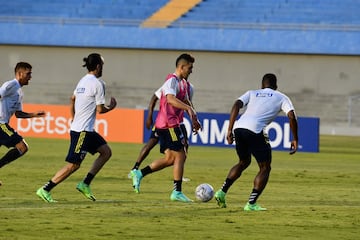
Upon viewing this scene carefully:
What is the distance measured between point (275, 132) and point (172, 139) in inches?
669

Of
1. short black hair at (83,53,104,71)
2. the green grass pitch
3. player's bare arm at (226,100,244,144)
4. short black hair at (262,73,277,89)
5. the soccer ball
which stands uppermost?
short black hair at (83,53,104,71)

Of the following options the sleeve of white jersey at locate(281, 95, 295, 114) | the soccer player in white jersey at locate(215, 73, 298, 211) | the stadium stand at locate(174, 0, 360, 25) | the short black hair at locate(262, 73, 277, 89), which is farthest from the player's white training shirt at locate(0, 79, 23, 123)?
the stadium stand at locate(174, 0, 360, 25)

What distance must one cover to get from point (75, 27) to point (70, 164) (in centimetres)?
3453

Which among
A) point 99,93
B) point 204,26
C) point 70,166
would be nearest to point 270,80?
point 99,93

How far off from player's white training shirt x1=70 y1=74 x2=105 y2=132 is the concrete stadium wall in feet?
106

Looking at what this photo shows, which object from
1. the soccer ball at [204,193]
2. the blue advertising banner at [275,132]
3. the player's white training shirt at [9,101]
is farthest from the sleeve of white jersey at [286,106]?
the blue advertising banner at [275,132]

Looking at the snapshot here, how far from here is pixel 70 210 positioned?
1455 centimetres

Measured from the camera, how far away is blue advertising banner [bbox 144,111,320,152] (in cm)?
3341

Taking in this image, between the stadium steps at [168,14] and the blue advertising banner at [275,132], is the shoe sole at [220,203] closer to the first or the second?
the blue advertising banner at [275,132]

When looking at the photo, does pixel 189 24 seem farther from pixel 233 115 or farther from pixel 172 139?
pixel 233 115

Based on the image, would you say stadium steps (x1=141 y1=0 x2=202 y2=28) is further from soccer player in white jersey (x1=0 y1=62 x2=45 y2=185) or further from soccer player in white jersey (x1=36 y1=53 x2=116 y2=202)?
soccer player in white jersey (x1=36 y1=53 x2=116 y2=202)

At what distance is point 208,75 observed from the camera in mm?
49469

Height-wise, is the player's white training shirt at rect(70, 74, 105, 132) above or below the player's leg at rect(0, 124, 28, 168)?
above

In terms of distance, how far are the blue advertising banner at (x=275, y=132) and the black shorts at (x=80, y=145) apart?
17.8 m
